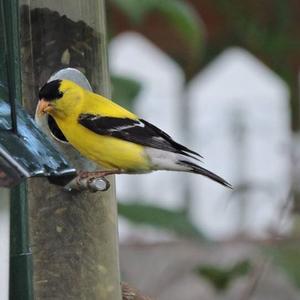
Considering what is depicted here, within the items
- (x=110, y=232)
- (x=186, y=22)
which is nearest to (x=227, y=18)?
(x=186, y=22)

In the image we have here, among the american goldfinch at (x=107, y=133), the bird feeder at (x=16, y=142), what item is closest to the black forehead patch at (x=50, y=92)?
the american goldfinch at (x=107, y=133)

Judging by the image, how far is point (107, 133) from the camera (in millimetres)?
2689

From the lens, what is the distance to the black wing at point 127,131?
2.68m

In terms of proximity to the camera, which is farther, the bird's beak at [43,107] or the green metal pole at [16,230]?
the bird's beak at [43,107]

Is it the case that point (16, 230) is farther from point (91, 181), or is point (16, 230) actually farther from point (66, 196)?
point (66, 196)

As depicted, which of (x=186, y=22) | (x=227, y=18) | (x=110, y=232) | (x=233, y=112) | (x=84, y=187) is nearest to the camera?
(x=84, y=187)

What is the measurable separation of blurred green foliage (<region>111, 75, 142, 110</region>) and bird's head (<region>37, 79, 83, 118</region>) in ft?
3.91

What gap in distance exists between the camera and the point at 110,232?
9.19ft

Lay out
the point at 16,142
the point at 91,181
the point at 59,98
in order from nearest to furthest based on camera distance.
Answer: the point at 16,142 < the point at 91,181 < the point at 59,98

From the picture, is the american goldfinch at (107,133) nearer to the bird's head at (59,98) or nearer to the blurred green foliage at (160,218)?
the bird's head at (59,98)

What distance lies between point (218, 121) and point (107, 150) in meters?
5.27

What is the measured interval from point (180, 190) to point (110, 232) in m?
5.11

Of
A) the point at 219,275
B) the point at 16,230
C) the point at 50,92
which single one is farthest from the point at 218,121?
the point at 16,230

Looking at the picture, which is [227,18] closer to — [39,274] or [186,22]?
[186,22]
